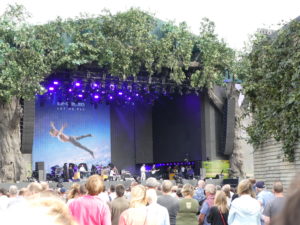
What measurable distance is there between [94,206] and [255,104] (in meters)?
12.8

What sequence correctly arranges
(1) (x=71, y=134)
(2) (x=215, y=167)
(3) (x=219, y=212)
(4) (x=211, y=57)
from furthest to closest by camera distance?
(1) (x=71, y=134) → (2) (x=215, y=167) → (4) (x=211, y=57) → (3) (x=219, y=212)

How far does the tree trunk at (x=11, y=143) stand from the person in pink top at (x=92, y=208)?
893 inches

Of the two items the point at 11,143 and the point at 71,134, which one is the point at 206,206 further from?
the point at 71,134

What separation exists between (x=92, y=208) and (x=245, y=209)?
6.86ft

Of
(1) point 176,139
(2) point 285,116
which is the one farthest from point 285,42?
(1) point 176,139

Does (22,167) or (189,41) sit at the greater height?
(189,41)

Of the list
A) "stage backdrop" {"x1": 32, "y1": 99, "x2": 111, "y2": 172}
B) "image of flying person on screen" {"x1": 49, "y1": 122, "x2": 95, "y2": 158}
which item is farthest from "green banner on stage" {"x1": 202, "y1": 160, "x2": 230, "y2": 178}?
"image of flying person on screen" {"x1": 49, "y1": 122, "x2": 95, "y2": 158}

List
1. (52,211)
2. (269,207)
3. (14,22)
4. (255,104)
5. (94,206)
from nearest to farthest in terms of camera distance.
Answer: (52,211)
(94,206)
(269,207)
(255,104)
(14,22)

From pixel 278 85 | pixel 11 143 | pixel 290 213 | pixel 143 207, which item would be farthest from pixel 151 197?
pixel 11 143

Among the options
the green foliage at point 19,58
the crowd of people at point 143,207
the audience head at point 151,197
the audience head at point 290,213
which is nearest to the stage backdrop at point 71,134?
the green foliage at point 19,58

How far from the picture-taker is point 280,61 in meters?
15.9

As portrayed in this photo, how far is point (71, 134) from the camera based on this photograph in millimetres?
35656

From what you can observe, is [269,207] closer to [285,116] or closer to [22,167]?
[285,116]

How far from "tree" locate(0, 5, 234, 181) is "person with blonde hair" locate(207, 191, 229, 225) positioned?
67.6 ft
